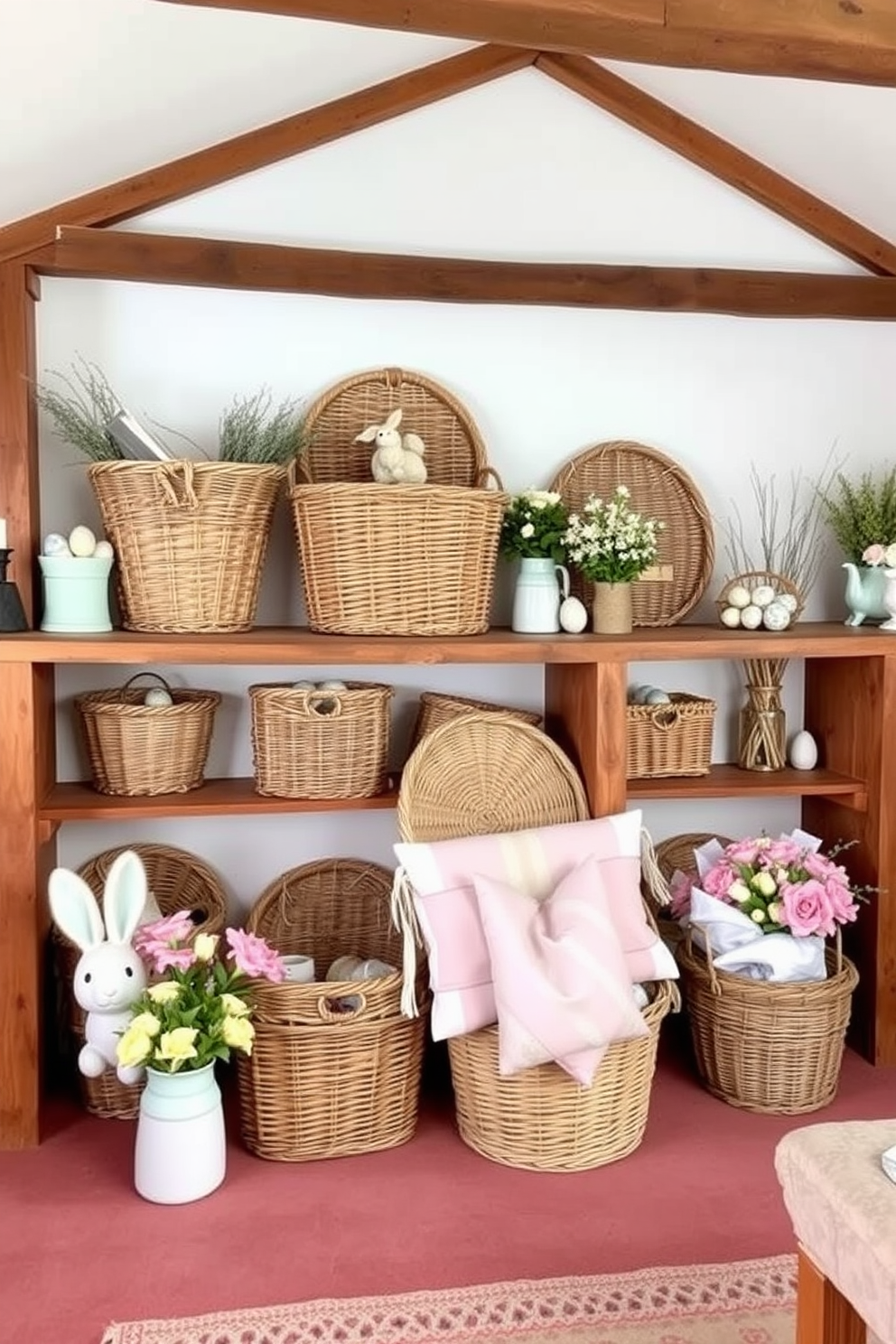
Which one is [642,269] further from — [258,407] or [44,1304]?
[44,1304]

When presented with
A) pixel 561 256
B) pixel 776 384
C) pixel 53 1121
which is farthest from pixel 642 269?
pixel 53 1121

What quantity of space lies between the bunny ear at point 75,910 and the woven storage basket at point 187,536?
0.58 meters

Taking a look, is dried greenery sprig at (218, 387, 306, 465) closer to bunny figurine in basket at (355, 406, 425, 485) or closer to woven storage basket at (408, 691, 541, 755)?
bunny figurine in basket at (355, 406, 425, 485)

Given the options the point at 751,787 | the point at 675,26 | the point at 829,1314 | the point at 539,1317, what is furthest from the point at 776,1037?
the point at 675,26

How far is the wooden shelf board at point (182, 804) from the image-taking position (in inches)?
106

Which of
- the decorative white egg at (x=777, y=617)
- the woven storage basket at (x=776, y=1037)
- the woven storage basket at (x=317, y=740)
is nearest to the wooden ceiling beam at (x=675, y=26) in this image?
the decorative white egg at (x=777, y=617)

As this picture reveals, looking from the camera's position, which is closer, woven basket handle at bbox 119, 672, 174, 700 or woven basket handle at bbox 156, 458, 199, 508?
woven basket handle at bbox 156, 458, 199, 508

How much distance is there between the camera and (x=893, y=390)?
3.38 m

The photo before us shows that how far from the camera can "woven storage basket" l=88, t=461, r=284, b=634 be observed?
264 centimetres

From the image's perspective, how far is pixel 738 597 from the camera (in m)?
3.07

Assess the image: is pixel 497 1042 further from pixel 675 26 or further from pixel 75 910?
pixel 675 26

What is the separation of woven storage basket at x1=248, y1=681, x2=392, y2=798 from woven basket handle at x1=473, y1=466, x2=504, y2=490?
1.87 ft

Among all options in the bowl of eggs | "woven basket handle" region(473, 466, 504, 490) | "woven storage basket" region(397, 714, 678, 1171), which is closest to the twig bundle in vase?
the bowl of eggs

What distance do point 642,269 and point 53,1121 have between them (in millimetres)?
2396
